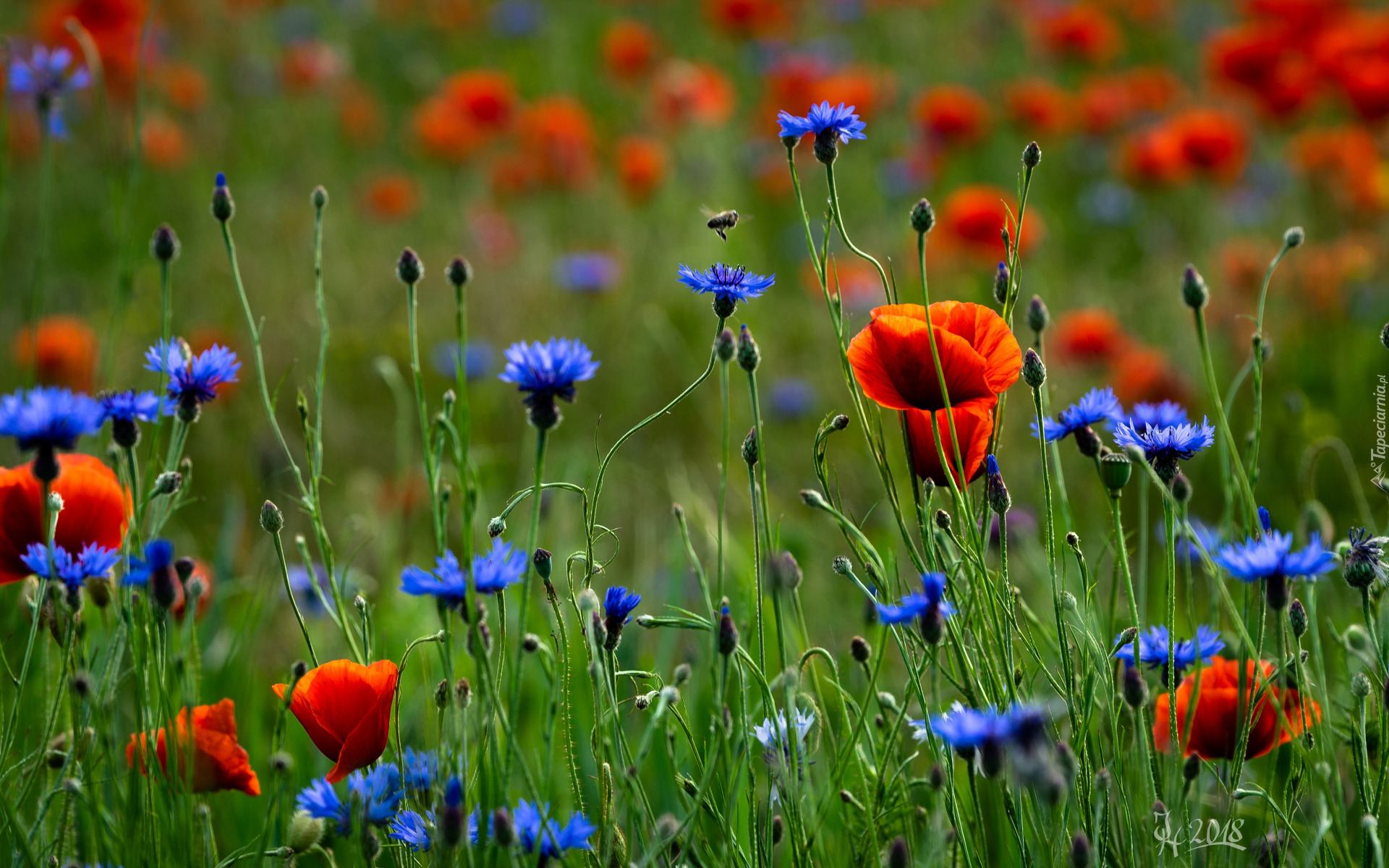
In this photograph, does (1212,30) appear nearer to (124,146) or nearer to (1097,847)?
(124,146)

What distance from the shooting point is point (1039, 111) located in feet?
Answer: 10.3

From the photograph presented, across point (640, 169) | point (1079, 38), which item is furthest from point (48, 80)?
point (1079, 38)

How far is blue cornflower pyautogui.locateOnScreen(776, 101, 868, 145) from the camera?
76 centimetres

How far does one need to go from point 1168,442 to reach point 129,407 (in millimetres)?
700

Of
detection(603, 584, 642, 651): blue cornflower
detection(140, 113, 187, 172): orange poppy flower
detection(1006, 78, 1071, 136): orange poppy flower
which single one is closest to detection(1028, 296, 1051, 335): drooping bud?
detection(603, 584, 642, 651): blue cornflower

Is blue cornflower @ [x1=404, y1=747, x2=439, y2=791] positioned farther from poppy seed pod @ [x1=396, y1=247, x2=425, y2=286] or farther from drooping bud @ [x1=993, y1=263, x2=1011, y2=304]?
drooping bud @ [x1=993, y1=263, x2=1011, y2=304]

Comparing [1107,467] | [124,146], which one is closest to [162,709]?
[1107,467]

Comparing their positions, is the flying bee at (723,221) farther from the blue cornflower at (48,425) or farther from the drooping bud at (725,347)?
the blue cornflower at (48,425)

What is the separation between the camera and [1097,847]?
0.74 m

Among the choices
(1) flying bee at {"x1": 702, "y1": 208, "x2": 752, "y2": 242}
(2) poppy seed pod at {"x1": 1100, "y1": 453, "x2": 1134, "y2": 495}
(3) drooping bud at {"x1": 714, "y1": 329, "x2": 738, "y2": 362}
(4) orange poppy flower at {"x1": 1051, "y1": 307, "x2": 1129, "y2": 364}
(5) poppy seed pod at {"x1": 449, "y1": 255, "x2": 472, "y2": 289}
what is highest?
(4) orange poppy flower at {"x1": 1051, "y1": 307, "x2": 1129, "y2": 364}


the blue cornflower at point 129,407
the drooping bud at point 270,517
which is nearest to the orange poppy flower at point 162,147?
the blue cornflower at point 129,407

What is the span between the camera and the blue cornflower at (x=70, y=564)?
68 centimetres

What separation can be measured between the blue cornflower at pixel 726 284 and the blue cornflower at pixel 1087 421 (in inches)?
8.3

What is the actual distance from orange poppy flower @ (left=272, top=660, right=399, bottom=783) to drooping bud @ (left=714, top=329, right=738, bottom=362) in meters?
0.29
